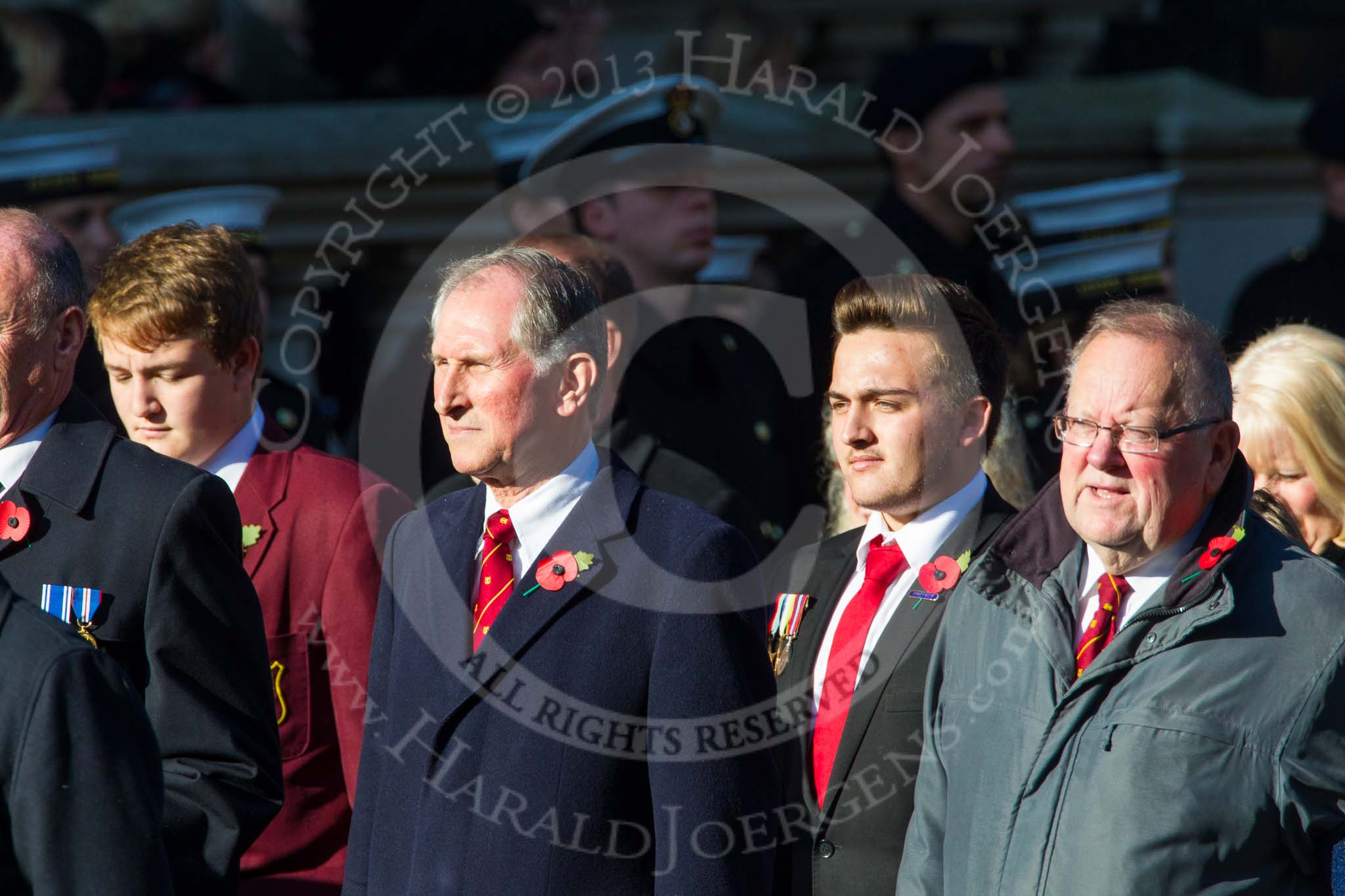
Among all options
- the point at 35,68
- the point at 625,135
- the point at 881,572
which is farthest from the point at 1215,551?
the point at 35,68

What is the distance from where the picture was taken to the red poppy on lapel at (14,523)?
2.99 metres

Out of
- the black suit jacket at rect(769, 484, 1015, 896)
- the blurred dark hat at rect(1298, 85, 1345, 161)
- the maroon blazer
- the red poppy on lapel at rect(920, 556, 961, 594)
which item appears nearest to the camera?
the black suit jacket at rect(769, 484, 1015, 896)

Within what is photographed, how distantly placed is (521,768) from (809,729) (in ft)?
2.20

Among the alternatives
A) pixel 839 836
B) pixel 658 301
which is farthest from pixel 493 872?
pixel 658 301

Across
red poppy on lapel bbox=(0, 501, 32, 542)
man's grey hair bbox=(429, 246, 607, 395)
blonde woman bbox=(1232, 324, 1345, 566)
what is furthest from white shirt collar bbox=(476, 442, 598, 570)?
blonde woman bbox=(1232, 324, 1345, 566)

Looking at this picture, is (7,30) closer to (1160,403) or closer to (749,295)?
(749,295)

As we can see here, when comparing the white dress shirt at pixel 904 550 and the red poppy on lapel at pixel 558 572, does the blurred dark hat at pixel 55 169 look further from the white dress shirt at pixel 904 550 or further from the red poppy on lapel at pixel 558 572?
the white dress shirt at pixel 904 550

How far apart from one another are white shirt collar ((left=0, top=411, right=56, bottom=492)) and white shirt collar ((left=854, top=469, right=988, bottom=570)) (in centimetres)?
157

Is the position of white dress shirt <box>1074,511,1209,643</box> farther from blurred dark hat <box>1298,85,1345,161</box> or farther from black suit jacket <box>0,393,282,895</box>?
blurred dark hat <box>1298,85,1345,161</box>

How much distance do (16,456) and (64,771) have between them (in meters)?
0.95

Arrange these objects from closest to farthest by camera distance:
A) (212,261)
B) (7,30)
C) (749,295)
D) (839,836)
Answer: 1. (839,836)
2. (212,261)
3. (749,295)
4. (7,30)

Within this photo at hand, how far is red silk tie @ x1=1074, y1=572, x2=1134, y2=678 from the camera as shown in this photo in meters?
3.01

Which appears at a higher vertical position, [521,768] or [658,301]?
[658,301]

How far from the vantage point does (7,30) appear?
6.88 m
